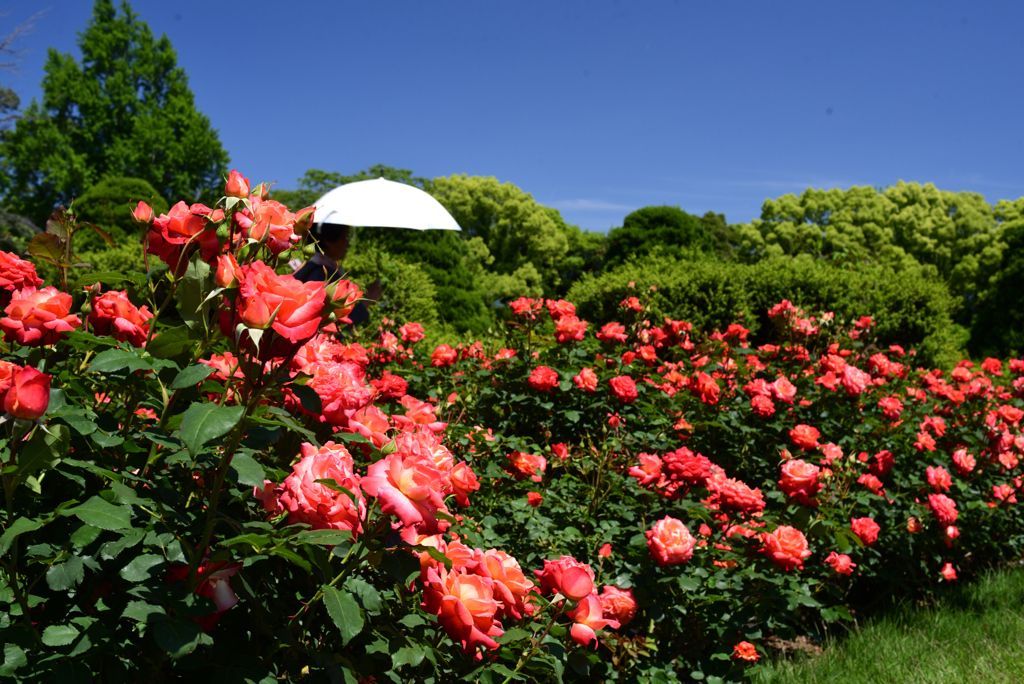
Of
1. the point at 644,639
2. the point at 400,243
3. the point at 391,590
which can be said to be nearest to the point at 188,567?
the point at 391,590

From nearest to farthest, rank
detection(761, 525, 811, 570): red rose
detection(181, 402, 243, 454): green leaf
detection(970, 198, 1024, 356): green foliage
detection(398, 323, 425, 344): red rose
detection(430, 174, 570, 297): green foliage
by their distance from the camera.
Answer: detection(181, 402, 243, 454): green leaf, detection(761, 525, 811, 570): red rose, detection(398, 323, 425, 344): red rose, detection(970, 198, 1024, 356): green foliage, detection(430, 174, 570, 297): green foliage

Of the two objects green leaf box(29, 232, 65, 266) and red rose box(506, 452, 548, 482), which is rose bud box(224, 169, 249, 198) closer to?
green leaf box(29, 232, 65, 266)

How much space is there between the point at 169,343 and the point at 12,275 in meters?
0.53

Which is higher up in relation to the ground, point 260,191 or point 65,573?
point 260,191

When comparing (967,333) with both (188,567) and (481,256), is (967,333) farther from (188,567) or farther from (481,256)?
(481,256)

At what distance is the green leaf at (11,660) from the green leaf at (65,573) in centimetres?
8

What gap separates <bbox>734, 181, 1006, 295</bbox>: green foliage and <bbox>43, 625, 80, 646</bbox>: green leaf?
92.4ft

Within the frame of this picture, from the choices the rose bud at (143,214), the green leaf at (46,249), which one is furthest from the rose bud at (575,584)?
the green leaf at (46,249)

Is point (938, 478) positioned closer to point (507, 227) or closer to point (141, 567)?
point (141, 567)

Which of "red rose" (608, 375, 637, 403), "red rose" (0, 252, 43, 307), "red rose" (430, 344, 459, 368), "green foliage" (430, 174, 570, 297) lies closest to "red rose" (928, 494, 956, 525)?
"red rose" (608, 375, 637, 403)

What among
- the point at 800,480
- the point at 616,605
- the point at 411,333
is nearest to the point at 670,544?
the point at 616,605

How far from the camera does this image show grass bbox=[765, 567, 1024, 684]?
2.56m

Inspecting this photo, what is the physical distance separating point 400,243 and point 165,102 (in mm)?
23560

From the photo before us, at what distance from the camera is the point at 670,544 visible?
179cm
